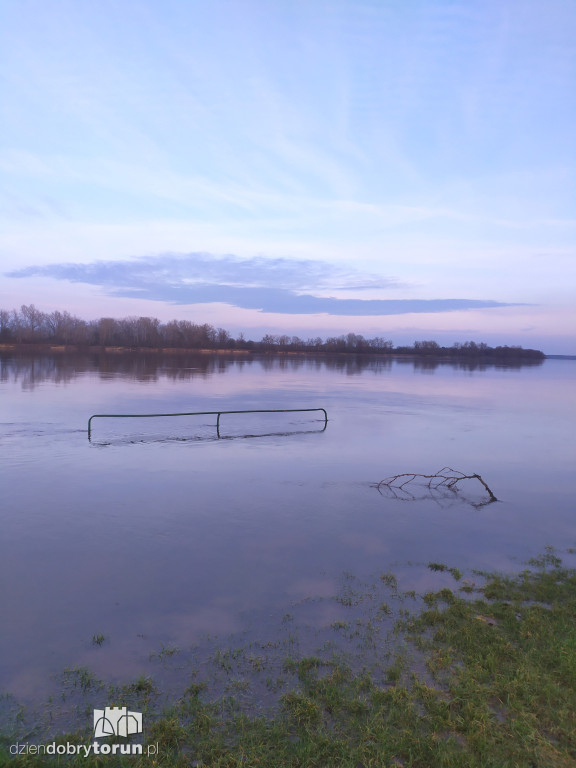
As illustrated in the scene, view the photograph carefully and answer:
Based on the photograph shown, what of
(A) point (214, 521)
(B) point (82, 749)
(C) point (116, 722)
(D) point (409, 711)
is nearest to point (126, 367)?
(A) point (214, 521)

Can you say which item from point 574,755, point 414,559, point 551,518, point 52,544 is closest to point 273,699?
point 574,755

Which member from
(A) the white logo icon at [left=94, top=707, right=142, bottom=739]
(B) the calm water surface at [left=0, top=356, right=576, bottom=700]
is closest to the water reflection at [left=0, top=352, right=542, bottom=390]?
(B) the calm water surface at [left=0, top=356, right=576, bottom=700]

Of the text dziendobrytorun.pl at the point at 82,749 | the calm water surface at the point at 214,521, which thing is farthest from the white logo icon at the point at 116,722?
the calm water surface at the point at 214,521

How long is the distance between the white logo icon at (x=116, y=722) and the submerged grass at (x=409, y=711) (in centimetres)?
17

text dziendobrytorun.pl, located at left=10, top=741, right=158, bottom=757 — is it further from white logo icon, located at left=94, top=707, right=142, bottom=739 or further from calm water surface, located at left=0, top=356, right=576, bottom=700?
calm water surface, located at left=0, top=356, right=576, bottom=700

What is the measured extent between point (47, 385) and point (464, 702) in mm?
40701

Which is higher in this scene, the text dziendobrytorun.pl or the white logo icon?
the text dziendobrytorun.pl

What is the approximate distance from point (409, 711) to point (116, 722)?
8.33 feet

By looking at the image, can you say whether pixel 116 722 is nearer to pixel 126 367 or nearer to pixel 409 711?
pixel 409 711

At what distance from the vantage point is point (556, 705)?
4.04 meters

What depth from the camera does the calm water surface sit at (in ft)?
19.6

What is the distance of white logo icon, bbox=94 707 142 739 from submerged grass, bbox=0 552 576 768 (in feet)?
0.56

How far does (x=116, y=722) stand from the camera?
404cm

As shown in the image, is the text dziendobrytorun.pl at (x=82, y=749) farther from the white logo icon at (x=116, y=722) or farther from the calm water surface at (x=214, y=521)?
the calm water surface at (x=214, y=521)
